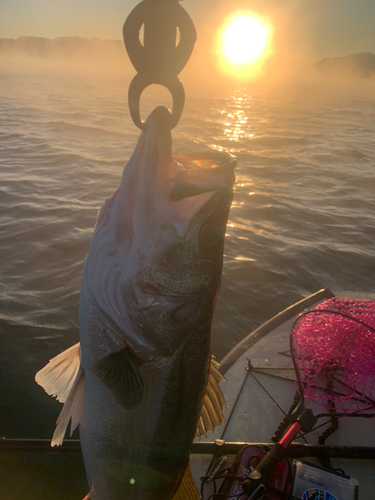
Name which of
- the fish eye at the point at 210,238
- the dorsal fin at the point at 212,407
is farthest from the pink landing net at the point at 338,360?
the fish eye at the point at 210,238

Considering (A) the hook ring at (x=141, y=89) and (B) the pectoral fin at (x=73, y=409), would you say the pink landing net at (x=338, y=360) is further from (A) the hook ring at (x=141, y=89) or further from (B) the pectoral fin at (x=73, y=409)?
(A) the hook ring at (x=141, y=89)

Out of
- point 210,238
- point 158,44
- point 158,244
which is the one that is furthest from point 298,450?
point 158,44

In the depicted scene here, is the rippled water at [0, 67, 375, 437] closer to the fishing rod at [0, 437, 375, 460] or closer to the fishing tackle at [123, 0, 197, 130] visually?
the fishing rod at [0, 437, 375, 460]

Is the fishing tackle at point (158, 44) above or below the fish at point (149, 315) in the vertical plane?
above

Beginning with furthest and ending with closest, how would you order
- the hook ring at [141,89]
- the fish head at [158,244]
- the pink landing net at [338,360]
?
1. the pink landing net at [338,360]
2. the fish head at [158,244]
3. the hook ring at [141,89]

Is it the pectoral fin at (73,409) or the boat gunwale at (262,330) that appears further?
the boat gunwale at (262,330)

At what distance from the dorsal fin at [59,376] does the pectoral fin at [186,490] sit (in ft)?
3.25

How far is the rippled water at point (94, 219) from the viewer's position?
5992 mm

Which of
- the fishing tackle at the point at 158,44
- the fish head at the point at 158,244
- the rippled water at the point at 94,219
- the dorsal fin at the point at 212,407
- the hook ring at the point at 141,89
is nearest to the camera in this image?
the fishing tackle at the point at 158,44

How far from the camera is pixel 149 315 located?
2.06 m

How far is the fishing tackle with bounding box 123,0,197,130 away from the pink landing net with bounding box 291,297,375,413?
3.40 meters

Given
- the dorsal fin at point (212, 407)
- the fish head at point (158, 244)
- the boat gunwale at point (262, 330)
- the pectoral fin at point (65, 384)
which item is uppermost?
the fish head at point (158, 244)

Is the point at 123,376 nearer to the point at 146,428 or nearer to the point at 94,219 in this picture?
the point at 146,428

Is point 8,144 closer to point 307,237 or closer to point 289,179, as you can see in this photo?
point 289,179
